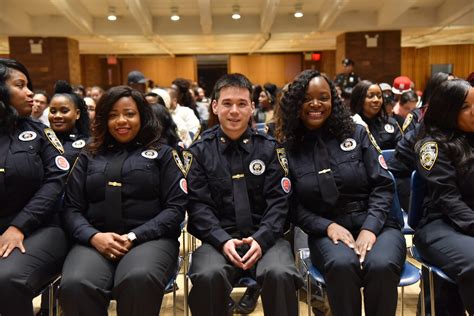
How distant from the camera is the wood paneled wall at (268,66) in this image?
19875 mm

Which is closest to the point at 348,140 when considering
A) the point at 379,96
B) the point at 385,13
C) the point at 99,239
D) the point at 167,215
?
the point at 167,215

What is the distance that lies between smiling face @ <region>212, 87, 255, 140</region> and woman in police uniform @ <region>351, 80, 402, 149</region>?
2.10 m

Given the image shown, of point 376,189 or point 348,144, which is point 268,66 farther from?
point 376,189

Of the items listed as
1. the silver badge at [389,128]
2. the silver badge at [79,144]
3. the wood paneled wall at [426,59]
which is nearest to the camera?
the silver badge at [79,144]

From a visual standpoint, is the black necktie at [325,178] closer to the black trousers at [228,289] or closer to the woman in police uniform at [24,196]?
the black trousers at [228,289]

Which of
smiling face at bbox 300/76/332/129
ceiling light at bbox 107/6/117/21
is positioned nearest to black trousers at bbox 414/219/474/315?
smiling face at bbox 300/76/332/129

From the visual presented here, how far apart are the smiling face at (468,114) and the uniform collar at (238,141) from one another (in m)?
1.10

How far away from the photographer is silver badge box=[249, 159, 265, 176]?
8.27ft

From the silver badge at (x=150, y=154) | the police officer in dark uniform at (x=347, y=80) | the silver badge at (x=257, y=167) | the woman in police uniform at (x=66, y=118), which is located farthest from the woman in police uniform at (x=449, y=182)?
the police officer in dark uniform at (x=347, y=80)

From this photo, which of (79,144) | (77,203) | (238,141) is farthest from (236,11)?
(77,203)

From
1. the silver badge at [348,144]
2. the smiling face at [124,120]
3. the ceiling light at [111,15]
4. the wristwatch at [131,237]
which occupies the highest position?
the ceiling light at [111,15]

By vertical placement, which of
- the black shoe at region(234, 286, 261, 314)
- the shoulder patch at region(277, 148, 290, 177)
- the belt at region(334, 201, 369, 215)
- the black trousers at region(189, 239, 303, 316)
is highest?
the shoulder patch at region(277, 148, 290, 177)

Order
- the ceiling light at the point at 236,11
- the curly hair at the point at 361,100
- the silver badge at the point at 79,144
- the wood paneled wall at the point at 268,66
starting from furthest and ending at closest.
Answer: the wood paneled wall at the point at 268,66 < the ceiling light at the point at 236,11 < the curly hair at the point at 361,100 < the silver badge at the point at 79,144

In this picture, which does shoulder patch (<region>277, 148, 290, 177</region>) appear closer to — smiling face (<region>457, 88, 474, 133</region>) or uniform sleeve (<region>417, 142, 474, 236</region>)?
uniform sleeve (<region>417, 142, 474, 236</region>)
